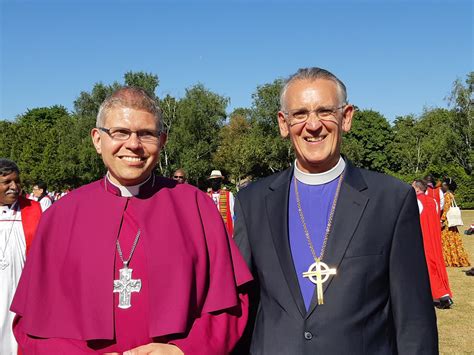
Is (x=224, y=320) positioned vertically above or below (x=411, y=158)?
below

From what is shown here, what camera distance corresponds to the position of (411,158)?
56000mm

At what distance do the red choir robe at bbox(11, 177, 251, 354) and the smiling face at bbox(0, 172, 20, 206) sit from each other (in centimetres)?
271

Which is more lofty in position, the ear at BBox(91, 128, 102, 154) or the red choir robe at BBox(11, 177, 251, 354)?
the ear at BBox(91, 128, 102, 154)

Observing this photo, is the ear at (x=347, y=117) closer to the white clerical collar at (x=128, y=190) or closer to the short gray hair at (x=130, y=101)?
the short gray hair at (x=130, y=101)

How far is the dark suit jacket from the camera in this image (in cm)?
251

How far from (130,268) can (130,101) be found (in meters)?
0.83

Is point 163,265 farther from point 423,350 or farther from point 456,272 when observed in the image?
point 456,272

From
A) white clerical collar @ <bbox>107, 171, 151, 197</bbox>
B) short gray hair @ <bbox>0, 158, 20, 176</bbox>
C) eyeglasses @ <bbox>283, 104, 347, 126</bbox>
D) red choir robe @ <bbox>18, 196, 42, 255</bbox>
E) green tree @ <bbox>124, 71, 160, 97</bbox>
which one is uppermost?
green tree @ <bbox>124, 71, 160, 97</bbox>

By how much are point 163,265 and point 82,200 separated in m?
0.61

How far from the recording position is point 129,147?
8.50 ft

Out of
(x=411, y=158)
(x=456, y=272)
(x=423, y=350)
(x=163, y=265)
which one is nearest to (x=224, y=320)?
(x=163, y=265)

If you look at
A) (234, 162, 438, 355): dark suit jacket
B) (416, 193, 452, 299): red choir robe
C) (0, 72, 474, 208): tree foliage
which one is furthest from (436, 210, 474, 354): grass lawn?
(0, 72, 474, 208): tree foliage

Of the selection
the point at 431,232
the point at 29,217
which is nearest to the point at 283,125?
the point at 29,217

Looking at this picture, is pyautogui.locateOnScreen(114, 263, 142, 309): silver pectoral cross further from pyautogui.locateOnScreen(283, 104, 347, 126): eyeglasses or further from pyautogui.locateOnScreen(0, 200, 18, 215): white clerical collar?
pyautogui.locateOnScreen(0, 200, 18, 215): white clerical collar
